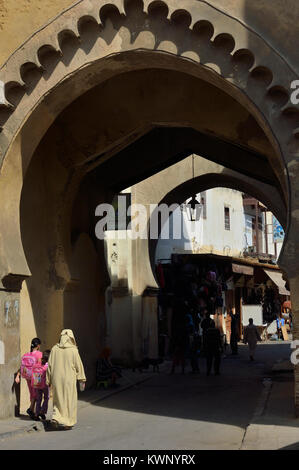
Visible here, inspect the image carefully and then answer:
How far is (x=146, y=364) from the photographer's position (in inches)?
784

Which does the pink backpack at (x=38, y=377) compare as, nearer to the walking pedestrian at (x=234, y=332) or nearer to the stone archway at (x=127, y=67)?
the stone archway at (x=127, y=67)

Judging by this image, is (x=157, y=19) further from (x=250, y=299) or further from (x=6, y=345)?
(x=250, y=299)

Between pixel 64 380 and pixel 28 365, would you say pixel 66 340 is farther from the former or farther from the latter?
pixel 28 365

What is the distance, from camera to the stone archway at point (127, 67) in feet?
33.1

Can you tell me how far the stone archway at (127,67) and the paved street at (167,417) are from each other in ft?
7.42

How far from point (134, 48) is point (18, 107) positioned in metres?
1.87

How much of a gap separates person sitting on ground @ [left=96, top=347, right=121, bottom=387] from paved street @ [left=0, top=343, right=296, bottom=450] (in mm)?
431

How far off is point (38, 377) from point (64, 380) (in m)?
0.67

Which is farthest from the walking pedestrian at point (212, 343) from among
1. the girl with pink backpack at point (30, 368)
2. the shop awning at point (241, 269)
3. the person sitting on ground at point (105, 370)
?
the shop awning at point (241, 269)

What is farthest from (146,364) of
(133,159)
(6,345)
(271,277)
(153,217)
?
(271,277)

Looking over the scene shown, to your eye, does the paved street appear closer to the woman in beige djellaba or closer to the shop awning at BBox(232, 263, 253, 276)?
the woman in beige djellaba
